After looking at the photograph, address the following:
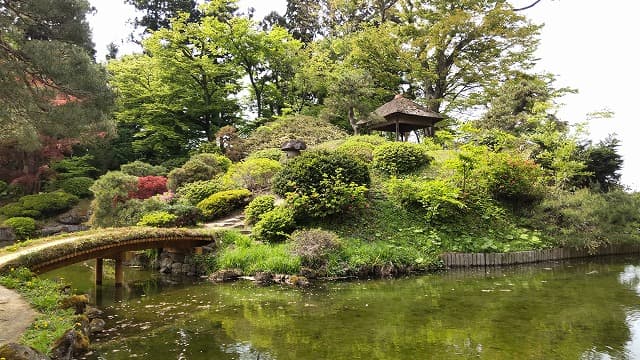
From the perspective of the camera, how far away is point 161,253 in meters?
12.6

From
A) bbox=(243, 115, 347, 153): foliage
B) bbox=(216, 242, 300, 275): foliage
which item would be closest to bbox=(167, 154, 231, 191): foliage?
bbox=(243, 115, 347, 153): foliage

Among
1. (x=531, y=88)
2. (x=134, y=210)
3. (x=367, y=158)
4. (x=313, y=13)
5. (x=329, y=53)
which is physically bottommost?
(x=134, y=210)

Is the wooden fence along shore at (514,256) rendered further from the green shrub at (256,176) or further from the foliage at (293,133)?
the foliage at (293,133)

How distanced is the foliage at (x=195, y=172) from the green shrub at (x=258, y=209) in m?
4.70

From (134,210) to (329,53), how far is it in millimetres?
16643

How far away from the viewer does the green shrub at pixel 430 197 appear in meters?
12.5

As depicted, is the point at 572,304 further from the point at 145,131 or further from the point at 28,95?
the point at 145,131

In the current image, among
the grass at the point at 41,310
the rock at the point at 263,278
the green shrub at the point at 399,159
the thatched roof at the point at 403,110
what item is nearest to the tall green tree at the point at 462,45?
the thatched roof at the point at 403,110

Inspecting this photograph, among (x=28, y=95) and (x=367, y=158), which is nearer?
(x=28, y=95)

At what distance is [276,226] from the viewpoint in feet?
39.2

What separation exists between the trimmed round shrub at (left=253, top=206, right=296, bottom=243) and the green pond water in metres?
2.33

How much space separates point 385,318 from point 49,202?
742 inches

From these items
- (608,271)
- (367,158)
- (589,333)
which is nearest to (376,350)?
(589,333)

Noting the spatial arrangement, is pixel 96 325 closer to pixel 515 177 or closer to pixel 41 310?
pixel 41 310
